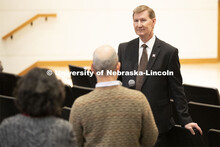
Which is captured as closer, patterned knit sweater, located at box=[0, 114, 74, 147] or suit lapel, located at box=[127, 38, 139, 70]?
patterned knit sweater, located at box=[0, 114, 74, 147]

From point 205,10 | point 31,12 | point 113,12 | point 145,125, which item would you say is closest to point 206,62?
point 205,10

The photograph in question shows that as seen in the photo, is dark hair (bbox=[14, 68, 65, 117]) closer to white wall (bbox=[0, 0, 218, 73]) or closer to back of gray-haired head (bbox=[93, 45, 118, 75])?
back of gray-haired head (bbox=[93, 45, 118, 75])

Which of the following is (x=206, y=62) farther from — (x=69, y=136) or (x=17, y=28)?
(x=69, y=136)

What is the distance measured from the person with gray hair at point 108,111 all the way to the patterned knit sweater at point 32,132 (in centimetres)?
34

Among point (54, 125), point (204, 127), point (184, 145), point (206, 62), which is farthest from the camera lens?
point (206, 62)

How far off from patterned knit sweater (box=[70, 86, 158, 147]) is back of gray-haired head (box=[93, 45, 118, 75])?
0.38 feet

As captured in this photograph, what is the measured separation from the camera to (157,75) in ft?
10.0

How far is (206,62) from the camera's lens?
10.0 metres

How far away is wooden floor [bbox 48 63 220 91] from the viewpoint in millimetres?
7254

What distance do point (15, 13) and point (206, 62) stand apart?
512 cm

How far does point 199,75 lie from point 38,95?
6791mm

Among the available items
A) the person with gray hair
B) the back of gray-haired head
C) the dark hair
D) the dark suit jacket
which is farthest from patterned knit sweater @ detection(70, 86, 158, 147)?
the dark suit jacket

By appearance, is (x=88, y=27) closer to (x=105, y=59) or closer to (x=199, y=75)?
(x=199, y=75)

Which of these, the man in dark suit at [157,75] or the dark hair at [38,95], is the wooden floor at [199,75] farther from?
the dark hair at [38,95]
